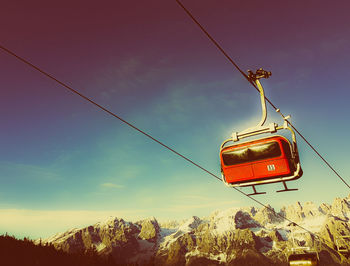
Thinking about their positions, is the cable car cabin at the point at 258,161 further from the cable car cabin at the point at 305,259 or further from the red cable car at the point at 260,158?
the cable car cabin at the point at 305,259

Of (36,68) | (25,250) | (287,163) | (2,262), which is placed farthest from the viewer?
(25,250)

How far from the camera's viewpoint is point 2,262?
6719cm

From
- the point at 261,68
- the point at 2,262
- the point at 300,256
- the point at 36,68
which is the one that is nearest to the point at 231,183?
the point at 261,68

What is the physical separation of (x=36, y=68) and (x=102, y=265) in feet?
335

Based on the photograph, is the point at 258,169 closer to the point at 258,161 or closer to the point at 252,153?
the point at 258,161

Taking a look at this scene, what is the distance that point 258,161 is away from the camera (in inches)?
313

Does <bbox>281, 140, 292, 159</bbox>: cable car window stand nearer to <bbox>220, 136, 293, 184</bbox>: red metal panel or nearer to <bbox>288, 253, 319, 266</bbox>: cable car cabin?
<bbox>220, 136, 293, 184</bbox>: red metal panel

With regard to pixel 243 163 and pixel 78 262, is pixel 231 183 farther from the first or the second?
pixel 78 262

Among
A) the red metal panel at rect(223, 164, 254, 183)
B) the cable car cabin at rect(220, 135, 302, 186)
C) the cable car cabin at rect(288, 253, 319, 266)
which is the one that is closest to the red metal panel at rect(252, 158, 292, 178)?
the cable car cabin at rect(220, 135, 302, 186)

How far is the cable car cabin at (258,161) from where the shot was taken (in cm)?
757

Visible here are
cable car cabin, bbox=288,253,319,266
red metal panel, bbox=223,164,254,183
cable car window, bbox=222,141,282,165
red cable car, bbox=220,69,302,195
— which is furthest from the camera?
cable car cabin, bbox=288,253,319,266

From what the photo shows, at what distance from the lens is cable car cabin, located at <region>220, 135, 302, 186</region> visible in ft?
24.8

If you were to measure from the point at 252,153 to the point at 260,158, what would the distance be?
0.28m

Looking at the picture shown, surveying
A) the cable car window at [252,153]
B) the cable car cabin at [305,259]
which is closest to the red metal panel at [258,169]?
the cable car window at [252,153]
